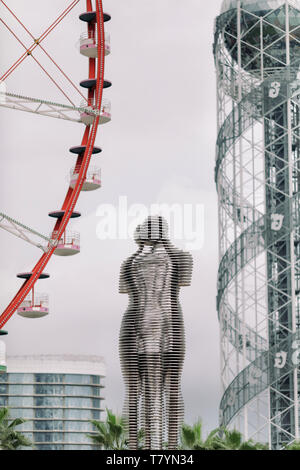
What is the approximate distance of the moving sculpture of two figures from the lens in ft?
194

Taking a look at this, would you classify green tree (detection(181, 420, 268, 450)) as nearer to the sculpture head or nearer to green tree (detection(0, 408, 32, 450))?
the sculpture head

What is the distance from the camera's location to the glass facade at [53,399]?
180m

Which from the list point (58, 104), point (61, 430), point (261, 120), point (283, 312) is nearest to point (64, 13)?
point (58, 104)

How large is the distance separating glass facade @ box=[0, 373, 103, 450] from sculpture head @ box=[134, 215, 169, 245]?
4738 inches

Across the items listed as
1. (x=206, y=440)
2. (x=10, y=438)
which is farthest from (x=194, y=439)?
(x=10, y=438)

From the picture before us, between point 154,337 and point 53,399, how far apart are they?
126266mm

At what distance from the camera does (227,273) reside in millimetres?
74125

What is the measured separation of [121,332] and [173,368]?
247 centimetres

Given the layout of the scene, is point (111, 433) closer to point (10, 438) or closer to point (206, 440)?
point (206, 440)

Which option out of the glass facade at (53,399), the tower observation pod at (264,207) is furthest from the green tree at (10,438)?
the glass facade at (53,399)

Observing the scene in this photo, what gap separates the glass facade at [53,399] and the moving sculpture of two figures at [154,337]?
120353 mm

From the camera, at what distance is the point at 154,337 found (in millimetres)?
59406

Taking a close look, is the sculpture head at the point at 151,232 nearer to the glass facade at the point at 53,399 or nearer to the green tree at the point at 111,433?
the green tree at the point at 111,433
